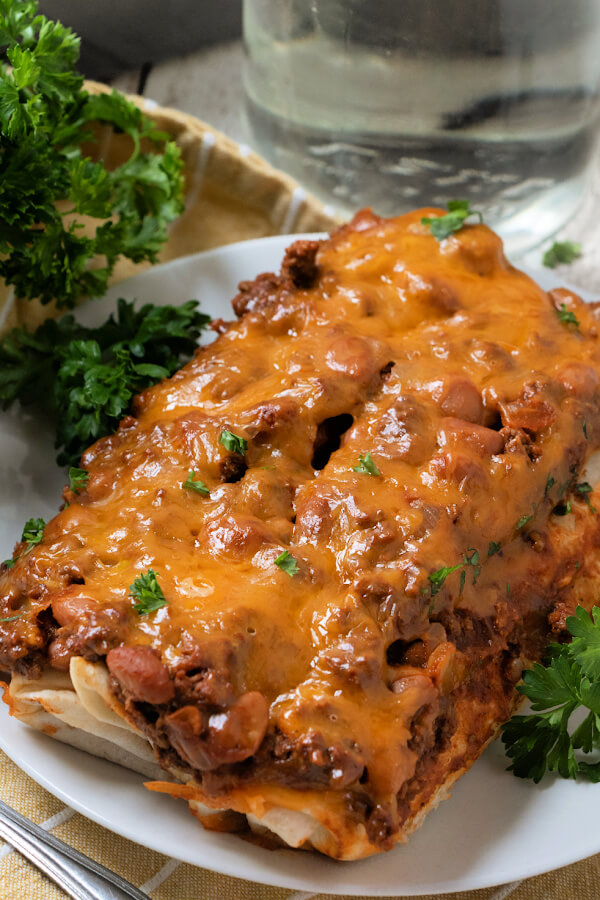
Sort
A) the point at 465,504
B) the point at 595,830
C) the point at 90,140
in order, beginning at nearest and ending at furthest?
the point at 595,830 < the point at 465,504 < the point at 90,140

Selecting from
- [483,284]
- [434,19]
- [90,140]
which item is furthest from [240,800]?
[434,19]

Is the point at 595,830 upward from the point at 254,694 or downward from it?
downward

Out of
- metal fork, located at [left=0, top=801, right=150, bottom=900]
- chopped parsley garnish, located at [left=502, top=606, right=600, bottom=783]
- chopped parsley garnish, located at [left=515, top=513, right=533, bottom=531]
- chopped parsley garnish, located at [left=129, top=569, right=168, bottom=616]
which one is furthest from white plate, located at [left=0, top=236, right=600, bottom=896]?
chopped parsley garnish, located at [left=515, top=513, right=533, bottom=531]

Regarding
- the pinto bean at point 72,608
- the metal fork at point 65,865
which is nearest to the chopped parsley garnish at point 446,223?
the pinto bean at point 72,608

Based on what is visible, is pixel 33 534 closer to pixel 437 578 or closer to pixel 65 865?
pixel 65 865

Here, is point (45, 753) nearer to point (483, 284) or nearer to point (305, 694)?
point (305, 694)

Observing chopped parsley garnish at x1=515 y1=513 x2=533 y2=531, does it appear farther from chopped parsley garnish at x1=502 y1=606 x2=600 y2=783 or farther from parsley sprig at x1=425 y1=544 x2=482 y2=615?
chopped parsley garnish at x1=502 y1=606 x2=600 y2=783
